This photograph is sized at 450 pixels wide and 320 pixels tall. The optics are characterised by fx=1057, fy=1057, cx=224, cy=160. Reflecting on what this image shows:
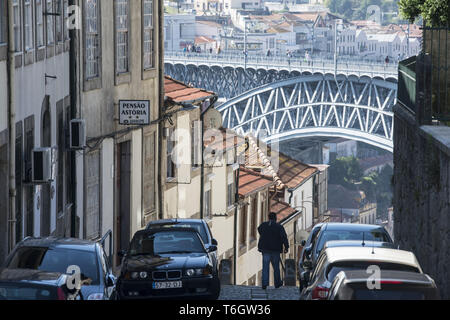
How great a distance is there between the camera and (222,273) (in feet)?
63.3

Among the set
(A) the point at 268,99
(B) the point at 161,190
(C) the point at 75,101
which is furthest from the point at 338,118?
(C) the point at 75,101

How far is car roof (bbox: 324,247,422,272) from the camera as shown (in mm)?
9023

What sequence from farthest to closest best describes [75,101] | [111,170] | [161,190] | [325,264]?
[161,190] < [111,170] < [75,101] < [325,264]

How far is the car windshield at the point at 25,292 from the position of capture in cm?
841

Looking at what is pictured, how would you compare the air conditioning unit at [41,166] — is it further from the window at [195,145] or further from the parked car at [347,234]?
the window at [195,145]

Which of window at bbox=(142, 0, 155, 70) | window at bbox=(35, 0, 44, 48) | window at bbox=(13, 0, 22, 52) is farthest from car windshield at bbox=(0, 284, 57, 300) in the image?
window at bbox=(142, 0, 155, 70)

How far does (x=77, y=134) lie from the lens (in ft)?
57.1

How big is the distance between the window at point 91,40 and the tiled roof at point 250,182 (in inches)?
467

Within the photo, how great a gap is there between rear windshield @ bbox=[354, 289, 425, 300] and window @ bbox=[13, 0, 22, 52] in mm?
7767

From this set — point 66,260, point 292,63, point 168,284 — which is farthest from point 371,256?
point 292,63

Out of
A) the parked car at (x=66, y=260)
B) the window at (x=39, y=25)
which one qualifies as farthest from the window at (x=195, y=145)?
the parked car at (x=66, y=260)

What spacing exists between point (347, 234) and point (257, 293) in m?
2.14

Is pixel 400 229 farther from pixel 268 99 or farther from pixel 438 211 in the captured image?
pixel 268 99
